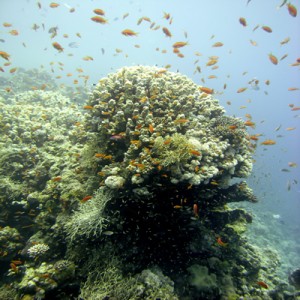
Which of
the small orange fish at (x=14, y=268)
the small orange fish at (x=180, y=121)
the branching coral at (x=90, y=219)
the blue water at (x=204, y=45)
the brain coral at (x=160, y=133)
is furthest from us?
the blue water at (x=204, y=45)

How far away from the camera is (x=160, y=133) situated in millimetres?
5195

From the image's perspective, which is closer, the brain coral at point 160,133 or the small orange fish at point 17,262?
the brain coral at point 160,133

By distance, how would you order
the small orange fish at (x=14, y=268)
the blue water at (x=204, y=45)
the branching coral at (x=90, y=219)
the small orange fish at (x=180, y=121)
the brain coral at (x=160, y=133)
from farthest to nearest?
the blue water at (x=204, y=45) < the small orange fish at (x=180, y=121) < the small orange fish at (x=14, y=268) < the brain coral at (x=160, y=133) < the branching coral at (x=90, y=219)

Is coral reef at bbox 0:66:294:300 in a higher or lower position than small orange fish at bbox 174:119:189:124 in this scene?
lower

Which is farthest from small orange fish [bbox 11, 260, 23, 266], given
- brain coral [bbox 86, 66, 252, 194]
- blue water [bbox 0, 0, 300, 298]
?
blue water [bbox 0, 0, 300, 298]

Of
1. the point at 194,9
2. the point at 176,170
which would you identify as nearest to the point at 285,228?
the point at 176,170

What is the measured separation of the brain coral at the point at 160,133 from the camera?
15.0 feet

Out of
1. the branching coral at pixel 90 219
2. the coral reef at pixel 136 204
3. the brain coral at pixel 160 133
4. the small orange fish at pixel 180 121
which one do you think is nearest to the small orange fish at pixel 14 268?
the coral reef at pixel 136 204

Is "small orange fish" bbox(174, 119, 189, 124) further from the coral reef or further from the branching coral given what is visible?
the branching coral

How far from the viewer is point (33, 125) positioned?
321 inches

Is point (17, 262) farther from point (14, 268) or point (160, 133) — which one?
point (160, 133)

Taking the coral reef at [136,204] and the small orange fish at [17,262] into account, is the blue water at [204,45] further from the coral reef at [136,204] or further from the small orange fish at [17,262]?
the small orange fish at [17,262]

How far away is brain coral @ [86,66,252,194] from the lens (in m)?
4.56

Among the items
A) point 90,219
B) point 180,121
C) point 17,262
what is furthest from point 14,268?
point 180,121
